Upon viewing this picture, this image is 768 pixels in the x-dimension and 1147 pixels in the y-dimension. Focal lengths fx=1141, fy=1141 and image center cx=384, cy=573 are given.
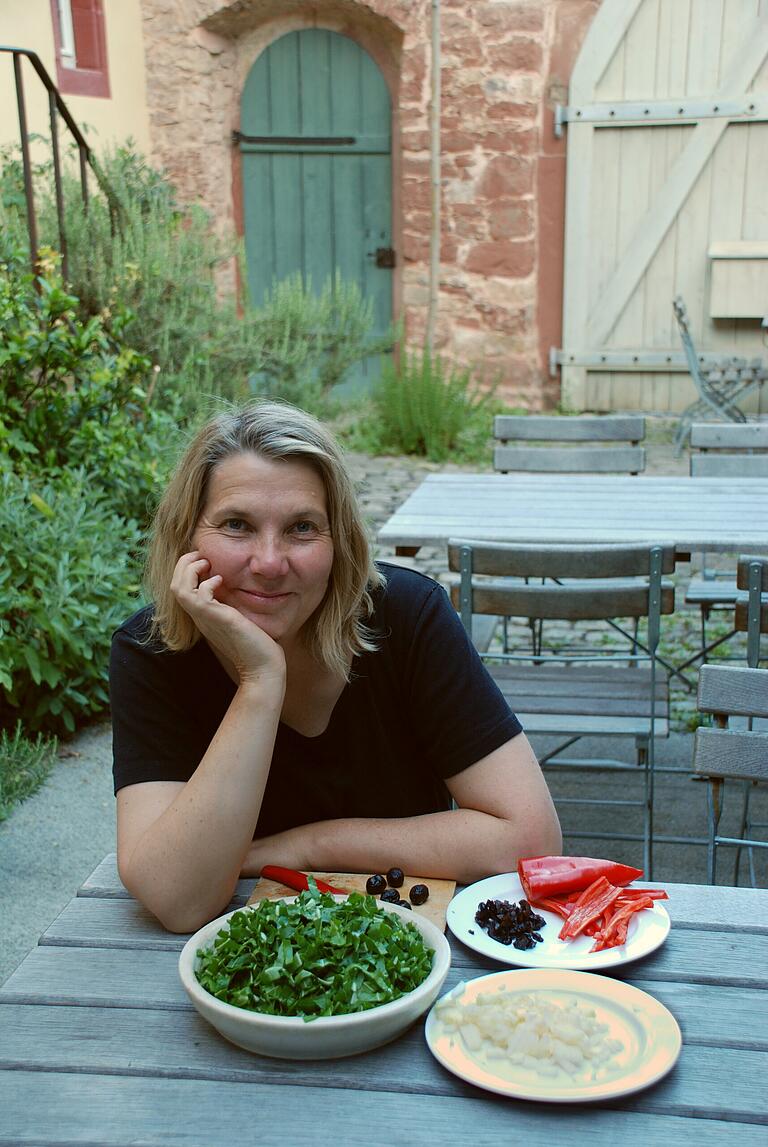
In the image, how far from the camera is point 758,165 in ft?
28.6

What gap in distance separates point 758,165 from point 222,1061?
8.90 m

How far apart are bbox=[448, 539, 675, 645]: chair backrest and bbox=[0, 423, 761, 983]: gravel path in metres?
0.81

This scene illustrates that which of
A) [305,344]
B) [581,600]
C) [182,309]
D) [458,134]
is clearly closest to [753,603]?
[581,600]

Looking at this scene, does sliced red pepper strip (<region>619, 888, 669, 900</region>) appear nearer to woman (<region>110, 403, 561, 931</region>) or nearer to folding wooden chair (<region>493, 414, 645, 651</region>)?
woman (<region>110, 403, 561, 931</region>)

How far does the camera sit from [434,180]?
912 centimetres

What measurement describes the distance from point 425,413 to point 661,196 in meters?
2.69

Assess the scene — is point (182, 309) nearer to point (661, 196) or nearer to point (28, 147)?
point (28, 147)

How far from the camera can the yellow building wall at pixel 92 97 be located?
767 centimetres

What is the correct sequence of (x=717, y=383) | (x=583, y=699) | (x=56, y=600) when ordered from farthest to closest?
(x=717, y=383) → (x=56, y=600) → (x=583, y=699)

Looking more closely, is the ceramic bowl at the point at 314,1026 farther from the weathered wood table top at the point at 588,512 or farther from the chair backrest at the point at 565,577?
the weathered wood table top at the point at 588,512

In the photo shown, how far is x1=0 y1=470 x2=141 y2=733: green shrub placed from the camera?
3633 millimetres

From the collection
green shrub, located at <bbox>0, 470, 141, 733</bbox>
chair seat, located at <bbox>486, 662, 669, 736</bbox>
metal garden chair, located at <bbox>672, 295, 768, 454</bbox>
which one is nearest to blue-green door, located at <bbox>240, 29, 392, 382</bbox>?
metal garden chair, located at <bbox>672, 295, 768, 454</bbox>

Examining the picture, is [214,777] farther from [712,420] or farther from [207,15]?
[207,15]

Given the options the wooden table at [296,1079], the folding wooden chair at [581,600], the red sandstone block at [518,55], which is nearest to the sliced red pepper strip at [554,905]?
the wooden table at [296,1079]
